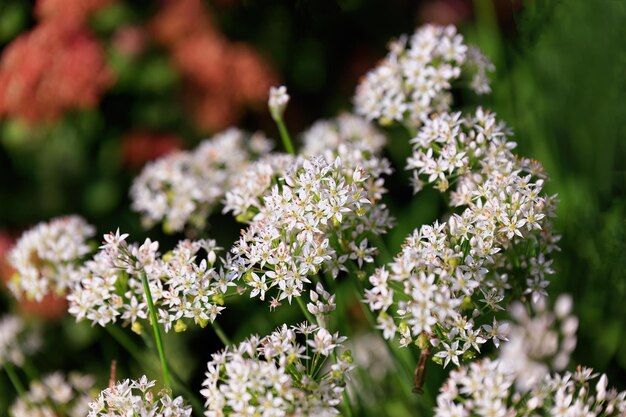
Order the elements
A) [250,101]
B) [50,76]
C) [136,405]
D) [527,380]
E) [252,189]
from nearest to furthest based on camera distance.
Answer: [527,380] → [136,405] → [252,189] → [50,76] → [250,101]

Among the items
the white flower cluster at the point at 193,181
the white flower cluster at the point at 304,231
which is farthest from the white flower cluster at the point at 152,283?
the white flower cluster at the point at 193,181

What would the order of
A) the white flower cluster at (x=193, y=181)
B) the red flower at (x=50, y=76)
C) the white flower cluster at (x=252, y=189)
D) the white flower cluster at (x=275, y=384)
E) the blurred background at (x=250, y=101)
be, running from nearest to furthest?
1. the white flower cluster at (x=275, y=384)
2. the white flower cluster at (x=252, y=189)
3. the white flower cluster at (x=193, y=181)
4. the blurred background at (x=250, y=101)
5. the red flower at (x=50, y=76)

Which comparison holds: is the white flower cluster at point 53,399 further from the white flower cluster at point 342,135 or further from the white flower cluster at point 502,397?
the white flower cluster at point 502,397

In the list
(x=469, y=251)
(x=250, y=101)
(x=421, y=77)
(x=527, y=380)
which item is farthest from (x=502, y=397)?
(x=250, y=101)

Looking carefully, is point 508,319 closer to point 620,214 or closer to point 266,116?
point 620,214

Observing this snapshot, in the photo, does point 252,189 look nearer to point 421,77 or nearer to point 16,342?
point 421,77

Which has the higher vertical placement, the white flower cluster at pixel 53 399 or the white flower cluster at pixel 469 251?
the white flower cluster at pixel 53 399
